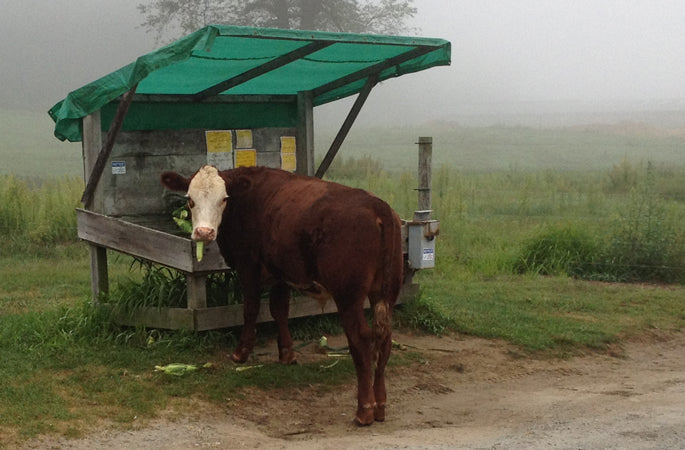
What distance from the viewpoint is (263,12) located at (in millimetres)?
26609

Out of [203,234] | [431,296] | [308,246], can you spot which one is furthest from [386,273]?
[431,296]

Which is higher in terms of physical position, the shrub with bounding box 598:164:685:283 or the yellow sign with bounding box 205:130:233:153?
the yellow sign with bounding box 205:130:233:153

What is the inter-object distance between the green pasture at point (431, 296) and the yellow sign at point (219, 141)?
5.01 ft

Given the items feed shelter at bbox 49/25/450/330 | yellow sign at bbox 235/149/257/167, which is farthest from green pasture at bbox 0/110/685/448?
yellow sign at bbox 235/149/257/167

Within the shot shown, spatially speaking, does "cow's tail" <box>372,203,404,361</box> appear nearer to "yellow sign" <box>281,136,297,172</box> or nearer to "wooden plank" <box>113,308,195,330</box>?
"wooden plank" <box>113,308,195,330</box>

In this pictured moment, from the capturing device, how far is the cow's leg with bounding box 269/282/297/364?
7074 mm

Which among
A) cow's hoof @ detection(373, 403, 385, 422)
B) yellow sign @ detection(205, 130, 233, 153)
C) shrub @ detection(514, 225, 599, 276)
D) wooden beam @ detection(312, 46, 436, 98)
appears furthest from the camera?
shrub @ detection(514, 225, 599, 276)

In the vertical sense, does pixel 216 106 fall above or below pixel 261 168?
above

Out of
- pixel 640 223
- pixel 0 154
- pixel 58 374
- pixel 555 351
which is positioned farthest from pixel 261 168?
pixel 0 154

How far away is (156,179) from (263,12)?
19443 mm

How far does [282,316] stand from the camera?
23.5 feet

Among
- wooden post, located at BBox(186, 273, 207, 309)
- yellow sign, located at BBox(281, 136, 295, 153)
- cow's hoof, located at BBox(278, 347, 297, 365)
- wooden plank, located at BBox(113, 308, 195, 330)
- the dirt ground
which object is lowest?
the dirt ground

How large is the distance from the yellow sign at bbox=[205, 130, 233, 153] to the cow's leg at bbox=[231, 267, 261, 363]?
77.9 inches

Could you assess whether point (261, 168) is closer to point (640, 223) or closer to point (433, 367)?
point (433, 367)
